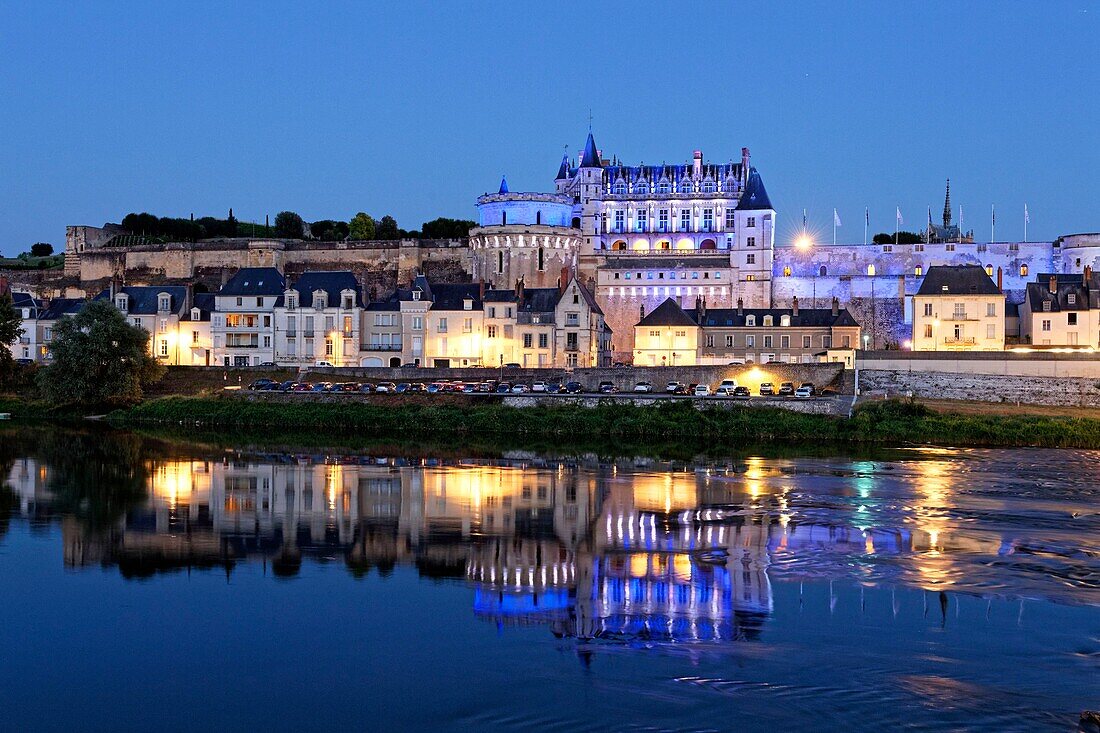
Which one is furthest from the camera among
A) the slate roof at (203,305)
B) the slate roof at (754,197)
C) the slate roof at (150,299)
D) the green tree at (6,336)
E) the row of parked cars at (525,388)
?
the slate roof at (754,197)

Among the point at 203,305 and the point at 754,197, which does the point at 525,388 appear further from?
the point at 754,197

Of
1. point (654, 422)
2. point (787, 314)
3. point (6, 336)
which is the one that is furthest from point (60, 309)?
point (787, 314)

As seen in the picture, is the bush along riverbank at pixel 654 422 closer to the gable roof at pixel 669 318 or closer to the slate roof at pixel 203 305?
the gable roof at pixel 669 318

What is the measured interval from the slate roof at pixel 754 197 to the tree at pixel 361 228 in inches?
919

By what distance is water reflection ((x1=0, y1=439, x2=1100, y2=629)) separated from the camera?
14680mm

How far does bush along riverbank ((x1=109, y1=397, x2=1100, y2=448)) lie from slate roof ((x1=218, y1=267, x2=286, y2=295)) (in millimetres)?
11932

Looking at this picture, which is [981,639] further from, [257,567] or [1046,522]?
[257,567]

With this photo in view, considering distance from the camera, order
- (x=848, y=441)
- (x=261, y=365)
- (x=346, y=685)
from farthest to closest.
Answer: (x=261, y=365) → (x=848, y=441) → (x=346, y=685)

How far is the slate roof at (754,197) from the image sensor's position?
58688 mm

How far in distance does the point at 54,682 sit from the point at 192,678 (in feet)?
4.12

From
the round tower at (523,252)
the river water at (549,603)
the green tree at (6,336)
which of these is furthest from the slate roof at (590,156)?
the river water at (549,603)

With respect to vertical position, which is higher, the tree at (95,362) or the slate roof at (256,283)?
the slate roof at (256,283)

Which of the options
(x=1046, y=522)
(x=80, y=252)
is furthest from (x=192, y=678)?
(x=80, y=252)

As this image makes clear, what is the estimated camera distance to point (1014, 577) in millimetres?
15180
